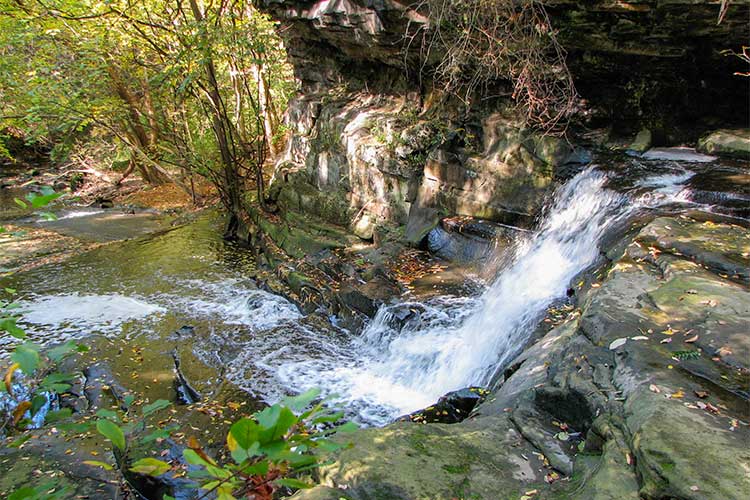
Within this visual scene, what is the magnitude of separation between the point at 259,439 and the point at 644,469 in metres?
2.02

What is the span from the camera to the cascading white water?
5551mm

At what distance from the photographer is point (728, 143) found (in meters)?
6.84

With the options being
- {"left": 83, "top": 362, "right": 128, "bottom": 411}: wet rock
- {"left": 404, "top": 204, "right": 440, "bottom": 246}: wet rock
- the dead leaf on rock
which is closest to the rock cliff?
{"left": 404, "top": 204, "right": 440, "bottom": 246}: wet rock

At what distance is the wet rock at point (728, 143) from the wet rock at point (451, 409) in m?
5.25

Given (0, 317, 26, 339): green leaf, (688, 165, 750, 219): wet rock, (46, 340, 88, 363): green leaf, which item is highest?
(688, 165, 750, 219): wet rock

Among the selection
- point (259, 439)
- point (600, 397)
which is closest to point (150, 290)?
point (600, 397)

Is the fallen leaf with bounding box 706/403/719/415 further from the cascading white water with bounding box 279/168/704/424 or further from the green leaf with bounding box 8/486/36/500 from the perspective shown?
the green leaf with bounding box 8/486/36/500

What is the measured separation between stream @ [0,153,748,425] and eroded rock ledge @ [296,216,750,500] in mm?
1500

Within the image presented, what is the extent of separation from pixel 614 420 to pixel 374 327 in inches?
173

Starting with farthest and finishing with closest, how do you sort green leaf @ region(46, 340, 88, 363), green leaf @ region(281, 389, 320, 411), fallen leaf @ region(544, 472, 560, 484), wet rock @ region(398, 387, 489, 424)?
wet rock @ region(398, 387, 489, 424) < fallen leaf @ region(544, 472, 560, 484) < green leaf @ region(46, 340, 88, 363) < green leaf @ region(281, 389, 320, 411)

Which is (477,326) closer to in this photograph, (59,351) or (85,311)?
(59,351)

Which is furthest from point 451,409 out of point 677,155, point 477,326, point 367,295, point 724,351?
point 677,155

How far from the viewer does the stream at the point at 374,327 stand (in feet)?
18.6

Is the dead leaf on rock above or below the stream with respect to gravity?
above
